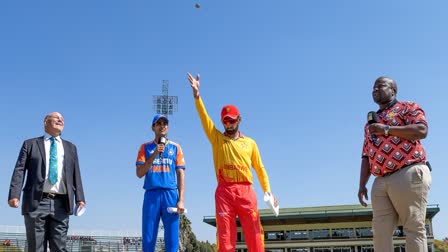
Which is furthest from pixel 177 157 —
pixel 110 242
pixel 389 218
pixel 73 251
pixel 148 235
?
pixel 110 242

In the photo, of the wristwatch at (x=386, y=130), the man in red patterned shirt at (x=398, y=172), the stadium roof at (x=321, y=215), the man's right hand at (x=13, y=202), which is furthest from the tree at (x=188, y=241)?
the wristwatch at (x=386, y=130)

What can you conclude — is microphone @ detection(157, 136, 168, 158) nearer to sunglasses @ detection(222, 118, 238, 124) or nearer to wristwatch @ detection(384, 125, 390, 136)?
sunglasses @ detection(222, 118, 238, 124)

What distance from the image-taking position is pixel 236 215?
5922 millimetres

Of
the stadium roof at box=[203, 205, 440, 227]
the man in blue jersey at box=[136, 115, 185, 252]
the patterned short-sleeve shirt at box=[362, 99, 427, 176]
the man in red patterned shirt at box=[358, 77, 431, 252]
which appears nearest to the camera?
the man in red patterned shirt at box=[358, 77, 431, 252]

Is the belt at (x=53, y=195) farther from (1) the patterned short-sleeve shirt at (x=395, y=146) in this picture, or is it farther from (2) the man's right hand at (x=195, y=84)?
(1) the patterned short-sleeve shirt at (x=395, y=146)

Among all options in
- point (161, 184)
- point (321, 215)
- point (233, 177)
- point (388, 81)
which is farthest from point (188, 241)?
point (388, 81)

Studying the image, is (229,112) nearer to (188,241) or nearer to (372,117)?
(372,117)

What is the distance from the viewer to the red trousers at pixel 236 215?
18.7 ft

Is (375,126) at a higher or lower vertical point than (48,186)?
higher

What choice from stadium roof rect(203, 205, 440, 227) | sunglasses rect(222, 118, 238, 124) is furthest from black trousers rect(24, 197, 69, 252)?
stadium roof rect(203, 205, 440, 227)

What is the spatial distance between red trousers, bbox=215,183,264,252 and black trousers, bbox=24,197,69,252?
198 cm

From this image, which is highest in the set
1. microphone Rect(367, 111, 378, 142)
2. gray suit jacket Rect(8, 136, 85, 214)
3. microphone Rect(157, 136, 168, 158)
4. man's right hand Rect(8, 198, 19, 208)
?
microphone Rect(157, 136, 168, 158)

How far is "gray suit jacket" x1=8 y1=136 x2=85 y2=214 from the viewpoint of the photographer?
5219mm

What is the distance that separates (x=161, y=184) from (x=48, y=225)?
1606 millimetres
